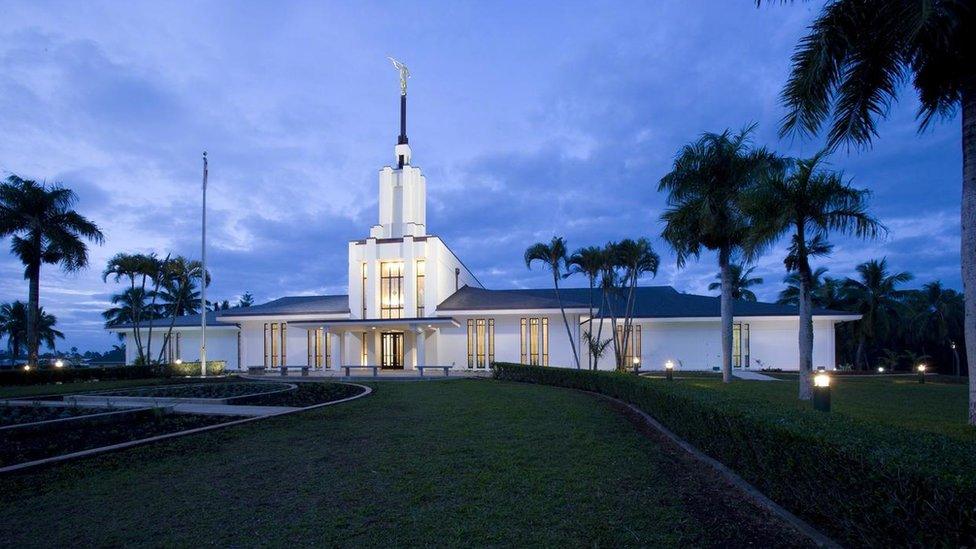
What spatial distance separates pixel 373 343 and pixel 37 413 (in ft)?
62.5

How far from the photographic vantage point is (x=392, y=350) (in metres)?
30.5

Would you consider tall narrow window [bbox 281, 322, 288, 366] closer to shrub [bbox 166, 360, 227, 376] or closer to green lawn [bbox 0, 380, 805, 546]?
shrub [bbox 166, 360, 227, 376]

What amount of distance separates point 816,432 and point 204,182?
2734 cm

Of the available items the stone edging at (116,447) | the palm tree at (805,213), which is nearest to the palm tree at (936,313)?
the palm tree at (805,213)

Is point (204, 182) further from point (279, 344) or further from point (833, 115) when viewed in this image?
point (833, 115)

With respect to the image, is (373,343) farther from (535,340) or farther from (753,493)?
(753,493)

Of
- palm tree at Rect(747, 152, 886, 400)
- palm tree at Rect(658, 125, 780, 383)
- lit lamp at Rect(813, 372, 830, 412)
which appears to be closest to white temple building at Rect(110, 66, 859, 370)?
palm tree at Rect(658, 125, 780, 383)

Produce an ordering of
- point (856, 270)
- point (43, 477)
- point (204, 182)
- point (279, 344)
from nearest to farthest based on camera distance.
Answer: point (43, 477) → point (204, 182) → point (279, 344) → point (856, 270)

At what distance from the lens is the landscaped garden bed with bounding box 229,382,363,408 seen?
46.3 feet

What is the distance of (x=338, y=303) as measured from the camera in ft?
107

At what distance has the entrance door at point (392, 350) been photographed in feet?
A: 99.8

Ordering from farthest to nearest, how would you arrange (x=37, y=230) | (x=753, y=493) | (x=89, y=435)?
(x=37, y=230)
(x=89, y=435)
(x=753, y=493)

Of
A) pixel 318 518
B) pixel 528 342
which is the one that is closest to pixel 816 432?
pixel 318 518

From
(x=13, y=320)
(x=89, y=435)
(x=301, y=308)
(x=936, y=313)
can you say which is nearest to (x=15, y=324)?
(x=13, y=320)
